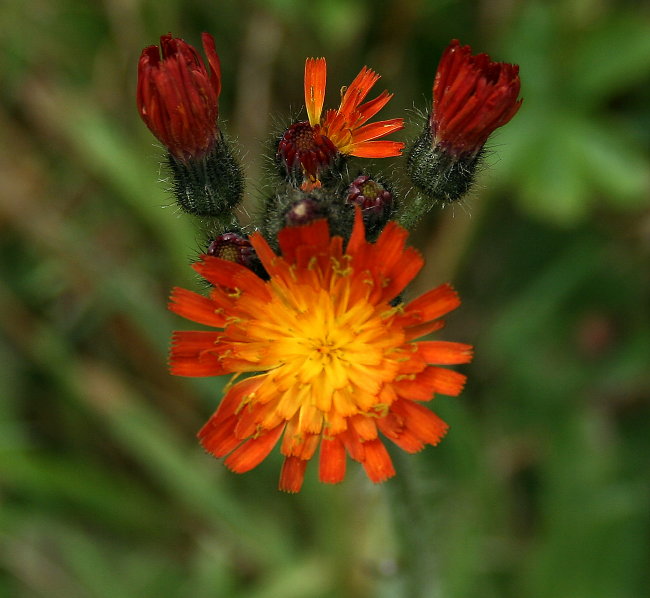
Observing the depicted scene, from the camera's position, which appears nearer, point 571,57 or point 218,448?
Result: point 218,448

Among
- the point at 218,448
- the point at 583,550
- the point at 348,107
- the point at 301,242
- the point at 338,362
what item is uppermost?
the point at 348,107

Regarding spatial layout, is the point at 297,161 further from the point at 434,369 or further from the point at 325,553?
the point at 325,553

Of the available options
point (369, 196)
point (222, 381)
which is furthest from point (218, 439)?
point (222, 381)

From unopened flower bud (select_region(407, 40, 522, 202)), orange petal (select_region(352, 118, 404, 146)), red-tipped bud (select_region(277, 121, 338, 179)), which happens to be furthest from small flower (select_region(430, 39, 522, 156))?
red-tipped bud (select_region(277, 121, 338, 179))

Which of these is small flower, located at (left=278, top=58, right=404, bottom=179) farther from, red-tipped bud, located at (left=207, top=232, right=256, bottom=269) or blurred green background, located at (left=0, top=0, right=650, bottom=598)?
blurred green background, located at (left=0, top=0, right=650, bottom=598)

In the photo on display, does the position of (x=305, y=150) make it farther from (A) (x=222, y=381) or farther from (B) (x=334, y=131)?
(A) (x=222, y=381)

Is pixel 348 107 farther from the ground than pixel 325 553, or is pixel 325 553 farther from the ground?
pixel 348 107

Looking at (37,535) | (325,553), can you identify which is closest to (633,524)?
(325,553)
